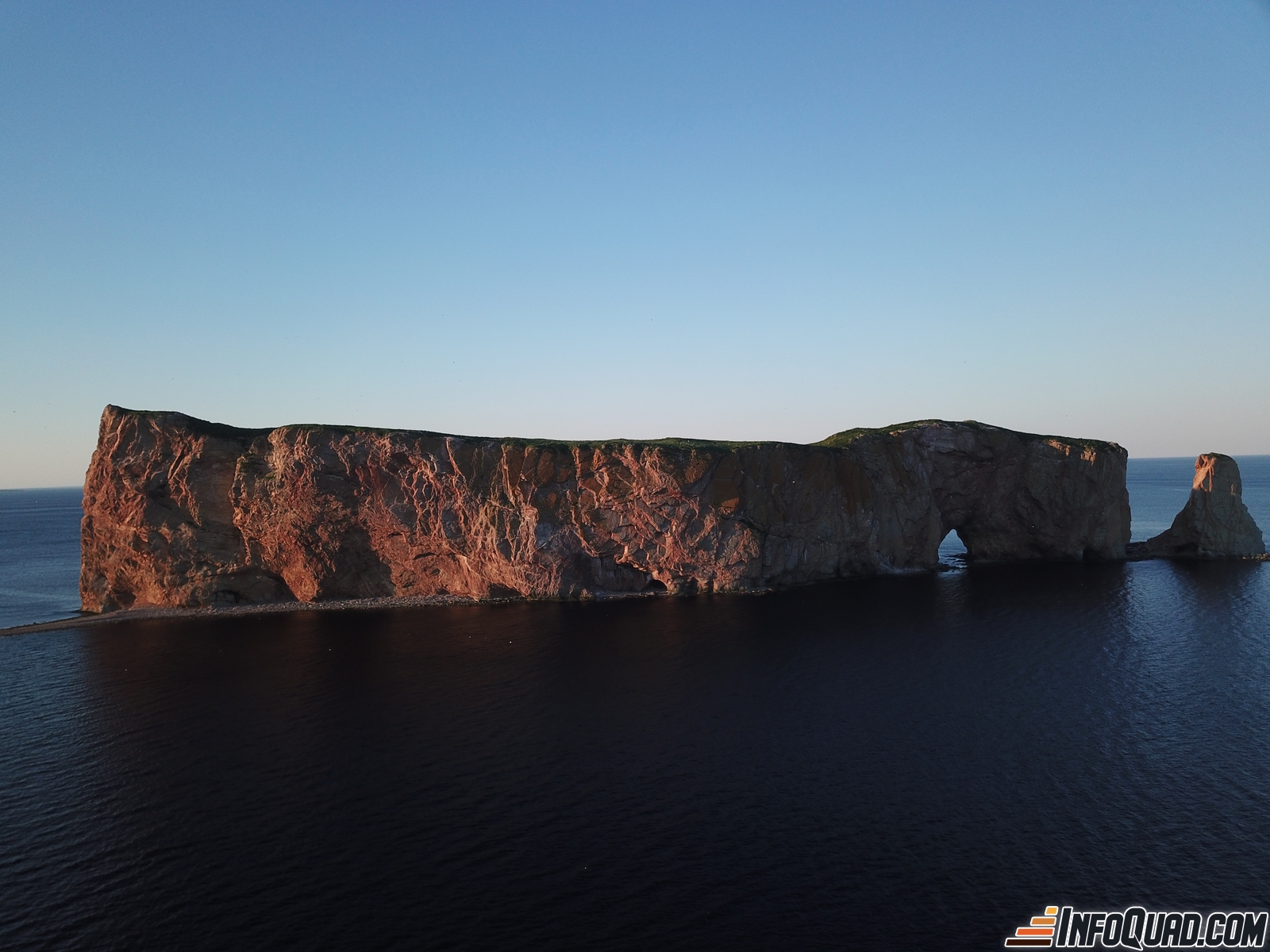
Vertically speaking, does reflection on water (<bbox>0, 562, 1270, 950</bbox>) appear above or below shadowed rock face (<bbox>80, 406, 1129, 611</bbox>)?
below

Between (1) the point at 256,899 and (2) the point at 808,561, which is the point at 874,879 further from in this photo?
(2) the point at 808,561

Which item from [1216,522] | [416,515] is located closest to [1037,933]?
[416,515]

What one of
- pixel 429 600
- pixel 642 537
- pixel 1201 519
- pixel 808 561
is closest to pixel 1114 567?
pixel 1201 519

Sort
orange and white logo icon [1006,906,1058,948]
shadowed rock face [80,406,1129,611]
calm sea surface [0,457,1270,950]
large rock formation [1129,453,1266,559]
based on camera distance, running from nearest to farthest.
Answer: orange and white logo icon [1006,906,1058,948]
calm sea surface [0,457,1270,950]
shadowed rock face [80,406,1129,611]
large rock formation [1129,453,1266,559]

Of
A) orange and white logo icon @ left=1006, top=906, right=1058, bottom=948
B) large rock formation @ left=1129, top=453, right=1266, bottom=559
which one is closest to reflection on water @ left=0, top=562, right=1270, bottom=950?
orange and white logo icon @ left=1006, top=906, right=1058, bottom=948

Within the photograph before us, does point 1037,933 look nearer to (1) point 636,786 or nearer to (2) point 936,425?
(1) point 636,786

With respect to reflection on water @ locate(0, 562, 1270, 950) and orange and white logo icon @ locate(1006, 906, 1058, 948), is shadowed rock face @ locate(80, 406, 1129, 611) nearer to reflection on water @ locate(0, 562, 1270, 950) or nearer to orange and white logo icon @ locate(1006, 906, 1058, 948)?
reflection on water @ locate(0, 562, 1270, 950)
